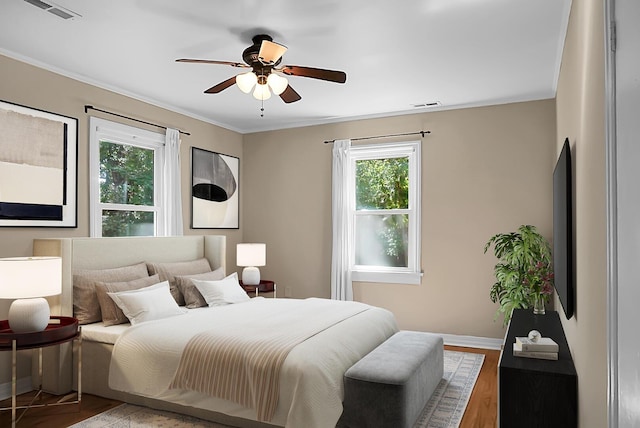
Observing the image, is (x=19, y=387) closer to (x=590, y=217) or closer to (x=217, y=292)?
(x=217, y=292)

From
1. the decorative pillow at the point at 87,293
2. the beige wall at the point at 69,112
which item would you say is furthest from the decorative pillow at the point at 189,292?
the beige wall at the point at 69,112

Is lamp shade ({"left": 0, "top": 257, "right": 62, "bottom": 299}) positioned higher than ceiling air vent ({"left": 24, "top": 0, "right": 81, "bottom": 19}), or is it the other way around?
ceiling air vent ({"left": 24, "top": 0, "right": 81, "bottom": 19})

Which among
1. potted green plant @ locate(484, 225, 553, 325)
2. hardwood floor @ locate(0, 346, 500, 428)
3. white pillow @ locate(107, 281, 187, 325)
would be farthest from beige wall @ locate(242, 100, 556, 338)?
white pillow @ locate(107, 281, 187, 325)

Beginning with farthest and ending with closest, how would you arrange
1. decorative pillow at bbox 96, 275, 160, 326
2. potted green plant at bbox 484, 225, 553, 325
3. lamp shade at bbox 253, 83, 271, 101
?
potted green plant at bbox 484, 225, 553, 325 → decorative pillow at bbox 96, 275, 160, 326 → lamp shade at bbox 253, 83, 271, 101

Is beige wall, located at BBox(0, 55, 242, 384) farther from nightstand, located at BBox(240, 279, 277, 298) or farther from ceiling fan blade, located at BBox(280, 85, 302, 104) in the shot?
ceiling fan blade, located at BBox(280, 85, 302, 104)

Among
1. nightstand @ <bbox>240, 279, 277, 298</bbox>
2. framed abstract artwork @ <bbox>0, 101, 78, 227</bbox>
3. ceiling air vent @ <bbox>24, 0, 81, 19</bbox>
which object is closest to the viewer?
ceiling air vent @ <bbox>24, 0, 81, 19</bbox>

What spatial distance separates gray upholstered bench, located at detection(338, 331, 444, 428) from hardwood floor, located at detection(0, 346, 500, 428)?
40 cm

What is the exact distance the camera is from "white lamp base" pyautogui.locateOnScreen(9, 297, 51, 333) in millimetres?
3123

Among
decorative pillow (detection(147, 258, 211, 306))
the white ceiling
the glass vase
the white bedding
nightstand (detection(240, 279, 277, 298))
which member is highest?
the white ceiling

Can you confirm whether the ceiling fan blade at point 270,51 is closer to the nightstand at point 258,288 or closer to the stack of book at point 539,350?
the stack of book at point 539,350

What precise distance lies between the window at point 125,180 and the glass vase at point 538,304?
3821 mm

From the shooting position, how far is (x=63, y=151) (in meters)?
4.21

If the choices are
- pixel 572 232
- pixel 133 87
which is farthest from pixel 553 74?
pixel 133 87

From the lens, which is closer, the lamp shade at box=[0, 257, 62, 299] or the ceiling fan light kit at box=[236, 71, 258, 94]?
the lamp shade at box=[0, 257, 62, 299]
